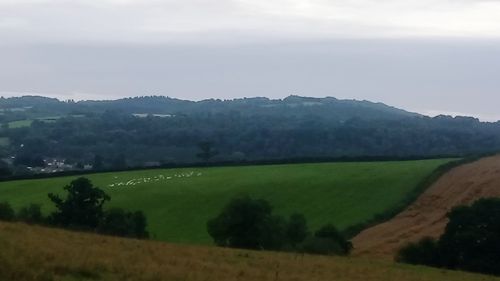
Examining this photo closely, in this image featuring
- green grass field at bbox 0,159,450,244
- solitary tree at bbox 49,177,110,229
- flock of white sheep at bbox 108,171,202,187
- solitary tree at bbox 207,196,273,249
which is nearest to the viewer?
solitary tree at bbox 207,196,273,249

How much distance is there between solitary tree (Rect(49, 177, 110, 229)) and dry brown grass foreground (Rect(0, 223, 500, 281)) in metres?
22.4

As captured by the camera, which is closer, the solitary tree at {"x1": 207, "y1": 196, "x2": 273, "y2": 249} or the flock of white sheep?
the solitary tree at {"x1": 207, "y1": 196, "x2": 273, "y2": 249}

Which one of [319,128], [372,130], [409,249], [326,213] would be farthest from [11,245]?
[319,128]

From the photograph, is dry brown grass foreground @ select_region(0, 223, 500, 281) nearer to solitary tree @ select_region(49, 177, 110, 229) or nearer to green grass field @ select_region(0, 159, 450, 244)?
solitary tree @ select_region(49, 177, 110, 229)

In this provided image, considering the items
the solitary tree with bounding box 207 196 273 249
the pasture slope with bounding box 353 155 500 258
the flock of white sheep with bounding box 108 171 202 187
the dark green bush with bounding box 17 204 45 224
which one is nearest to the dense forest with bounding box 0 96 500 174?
the flock of white sheep with bounding box 108 171 202 187

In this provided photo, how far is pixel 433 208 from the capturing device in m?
58.7

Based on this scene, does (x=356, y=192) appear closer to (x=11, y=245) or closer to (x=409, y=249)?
(x=409, y=249)

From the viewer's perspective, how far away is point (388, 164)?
75250 millimetres

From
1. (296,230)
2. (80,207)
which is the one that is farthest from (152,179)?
(296,230)

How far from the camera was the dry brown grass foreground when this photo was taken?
1559 centimetres

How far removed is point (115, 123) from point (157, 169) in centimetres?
9153

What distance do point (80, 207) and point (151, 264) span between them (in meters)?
31.3

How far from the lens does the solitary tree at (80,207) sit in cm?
4862

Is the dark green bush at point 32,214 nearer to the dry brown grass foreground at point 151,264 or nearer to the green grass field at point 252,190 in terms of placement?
the green grass field at point 252,190
